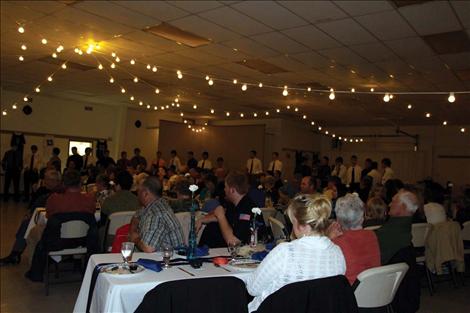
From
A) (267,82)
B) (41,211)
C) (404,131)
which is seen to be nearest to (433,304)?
(41,211)

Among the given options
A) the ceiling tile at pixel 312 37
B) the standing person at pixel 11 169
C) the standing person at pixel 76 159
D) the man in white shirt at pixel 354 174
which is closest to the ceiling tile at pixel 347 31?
the ceiling tile at pixel 312 37

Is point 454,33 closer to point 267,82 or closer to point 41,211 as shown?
point 267,82

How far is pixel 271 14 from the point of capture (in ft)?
15.7

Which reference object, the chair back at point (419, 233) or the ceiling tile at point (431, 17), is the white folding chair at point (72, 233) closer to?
the chair back at point (419, 233)

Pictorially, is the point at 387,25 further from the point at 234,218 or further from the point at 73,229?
the point at 73,229

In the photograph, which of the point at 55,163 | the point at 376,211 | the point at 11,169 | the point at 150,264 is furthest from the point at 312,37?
the point at 11,169

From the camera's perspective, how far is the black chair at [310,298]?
6.31 ft

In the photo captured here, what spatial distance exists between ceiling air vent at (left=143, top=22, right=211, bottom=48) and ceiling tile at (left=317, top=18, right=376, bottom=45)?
177cm

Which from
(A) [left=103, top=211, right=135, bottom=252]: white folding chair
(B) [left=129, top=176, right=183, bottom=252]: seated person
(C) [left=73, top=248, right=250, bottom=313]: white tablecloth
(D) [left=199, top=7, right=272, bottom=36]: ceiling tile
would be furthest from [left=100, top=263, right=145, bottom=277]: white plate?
(D) [left=199, top=7, right=272, bottom=36]: ceiling tile

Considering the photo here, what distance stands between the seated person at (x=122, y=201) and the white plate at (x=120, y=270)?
240cm

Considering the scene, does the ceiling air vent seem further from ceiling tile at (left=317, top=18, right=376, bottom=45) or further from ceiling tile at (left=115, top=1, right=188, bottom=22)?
ceiling tile at (left=317, top=18, right=376, bottom=45)

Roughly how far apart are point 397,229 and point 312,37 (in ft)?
10.1

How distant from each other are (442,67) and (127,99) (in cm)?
891

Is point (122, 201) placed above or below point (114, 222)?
above
